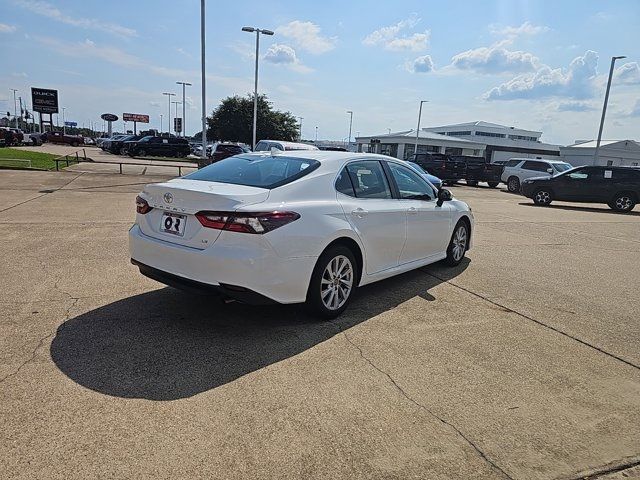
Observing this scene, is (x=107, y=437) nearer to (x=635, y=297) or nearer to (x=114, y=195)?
(x=635, y=297)

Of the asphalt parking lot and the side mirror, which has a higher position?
the side mirror

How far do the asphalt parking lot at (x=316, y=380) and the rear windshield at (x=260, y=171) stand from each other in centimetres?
128

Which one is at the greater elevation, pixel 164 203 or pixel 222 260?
Answer: pixel 164 203

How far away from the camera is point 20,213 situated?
9.56 meters

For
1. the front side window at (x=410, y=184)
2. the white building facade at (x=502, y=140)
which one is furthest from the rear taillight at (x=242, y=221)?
the white building facade at (x=502, y=140)

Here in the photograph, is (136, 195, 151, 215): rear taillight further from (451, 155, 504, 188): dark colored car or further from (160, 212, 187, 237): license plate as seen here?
(451, 155, 504, 188): dark colored car

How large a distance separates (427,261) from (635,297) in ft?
8.74

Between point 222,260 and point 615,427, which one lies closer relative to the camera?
point 615,427

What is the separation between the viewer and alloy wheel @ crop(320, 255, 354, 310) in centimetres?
438

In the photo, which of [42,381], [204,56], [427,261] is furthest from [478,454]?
[204,56]

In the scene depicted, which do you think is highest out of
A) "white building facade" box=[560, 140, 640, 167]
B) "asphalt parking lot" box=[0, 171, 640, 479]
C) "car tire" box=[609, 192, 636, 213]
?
"white building facade" box=[560, 140, 640, 167]

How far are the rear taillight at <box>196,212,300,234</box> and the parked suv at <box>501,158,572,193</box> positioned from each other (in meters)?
24.6

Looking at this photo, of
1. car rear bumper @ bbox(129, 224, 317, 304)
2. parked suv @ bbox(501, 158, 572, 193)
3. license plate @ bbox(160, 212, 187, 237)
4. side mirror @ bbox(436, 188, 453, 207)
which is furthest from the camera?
parked suv @ bbox(501, 158, 572, 193)

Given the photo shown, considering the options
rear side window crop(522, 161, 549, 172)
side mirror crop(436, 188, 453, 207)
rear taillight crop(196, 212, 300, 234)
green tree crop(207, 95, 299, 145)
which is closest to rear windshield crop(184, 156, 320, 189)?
rear taillight crop(196, 212, 300, 234)
